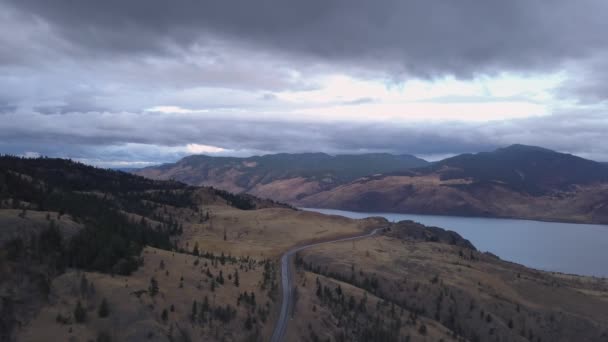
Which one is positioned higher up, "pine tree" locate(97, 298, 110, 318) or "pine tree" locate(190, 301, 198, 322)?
"pine tree" locate(97, 298, 110, 318)

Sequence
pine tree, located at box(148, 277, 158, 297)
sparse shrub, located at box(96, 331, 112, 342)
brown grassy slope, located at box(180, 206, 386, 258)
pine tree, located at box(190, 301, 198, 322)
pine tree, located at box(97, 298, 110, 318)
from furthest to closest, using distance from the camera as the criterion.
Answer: brown grassy slope, located at box(180, 206, 386, 258)
pine tree, located at box(148, 277, 158, 297)
pine tree, located at box(190, 301, 198, 322)
pine tree, located at box(97, 298, 110, 318)
sparse shrub, located at box(96, 331, 112, 342)

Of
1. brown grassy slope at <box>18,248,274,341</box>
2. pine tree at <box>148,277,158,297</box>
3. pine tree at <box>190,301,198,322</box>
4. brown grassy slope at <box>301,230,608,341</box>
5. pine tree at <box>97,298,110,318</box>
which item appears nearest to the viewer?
brown grassy slope at <box>18,248,274,341</box>

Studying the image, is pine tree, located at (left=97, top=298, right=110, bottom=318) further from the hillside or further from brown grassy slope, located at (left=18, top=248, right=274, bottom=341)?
brown grassy slope, located at (left=18, top=248, right=274, bottom=341)

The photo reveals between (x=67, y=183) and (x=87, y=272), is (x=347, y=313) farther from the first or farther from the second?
(x=67, y=183)

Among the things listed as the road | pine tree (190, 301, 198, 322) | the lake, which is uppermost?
pine tree (190, 301, 198, 322)

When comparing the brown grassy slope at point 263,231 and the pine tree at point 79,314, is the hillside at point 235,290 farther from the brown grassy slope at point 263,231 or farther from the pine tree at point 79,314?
the brown grassy slope at point 263,231

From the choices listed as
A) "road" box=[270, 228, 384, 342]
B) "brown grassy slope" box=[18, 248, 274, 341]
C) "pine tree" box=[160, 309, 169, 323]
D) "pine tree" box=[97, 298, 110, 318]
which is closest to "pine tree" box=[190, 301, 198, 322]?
"brown grassy slope" box=[18, 248, 274, 341]

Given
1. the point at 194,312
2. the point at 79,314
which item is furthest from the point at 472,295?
the point at 79,314

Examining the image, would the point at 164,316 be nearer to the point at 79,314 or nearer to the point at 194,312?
the point at 194,312

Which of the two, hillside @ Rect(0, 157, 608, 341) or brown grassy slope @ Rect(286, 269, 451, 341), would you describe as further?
brown grassy slope @ Rect(286, 269, 451, 341)
